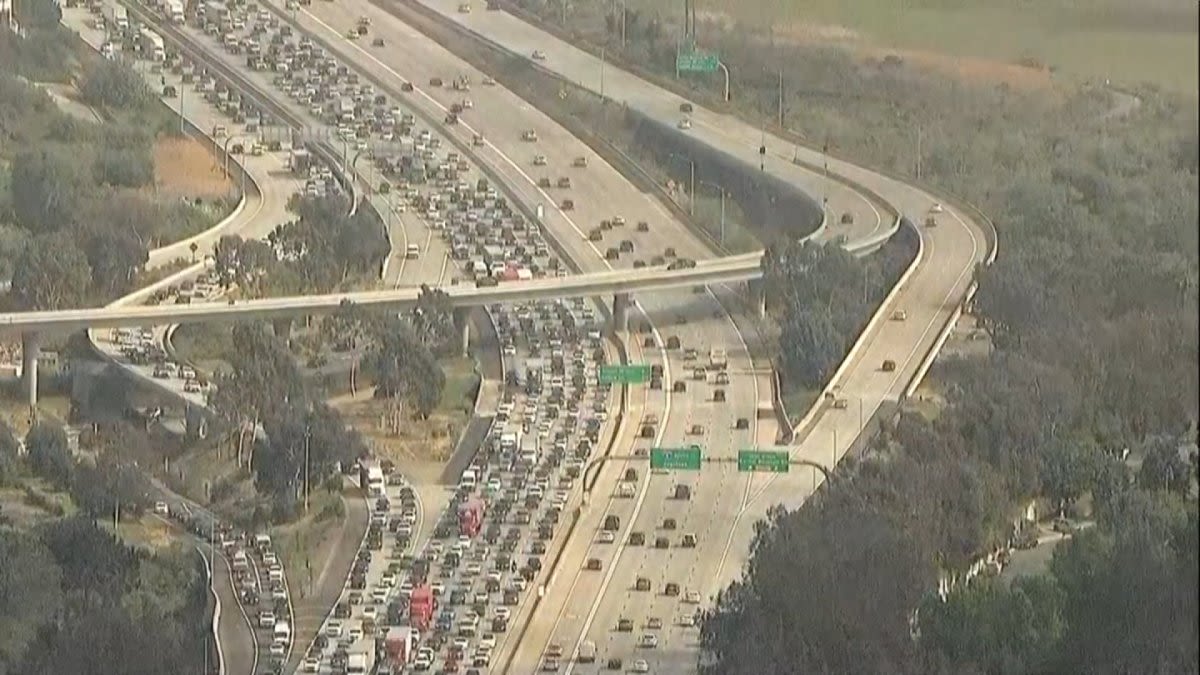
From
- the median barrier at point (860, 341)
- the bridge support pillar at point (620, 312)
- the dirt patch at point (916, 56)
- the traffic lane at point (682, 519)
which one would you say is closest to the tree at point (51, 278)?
the bridge support pillar at point (620, 312)

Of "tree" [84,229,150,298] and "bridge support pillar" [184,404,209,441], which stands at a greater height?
"tree" [84,229,150,298]

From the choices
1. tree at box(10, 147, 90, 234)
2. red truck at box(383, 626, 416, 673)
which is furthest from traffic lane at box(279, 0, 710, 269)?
red truck at box(383, 626, 416, 673)

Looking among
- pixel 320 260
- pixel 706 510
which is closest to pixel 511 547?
pixel 706 510

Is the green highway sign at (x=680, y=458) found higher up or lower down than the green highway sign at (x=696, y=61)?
lower down

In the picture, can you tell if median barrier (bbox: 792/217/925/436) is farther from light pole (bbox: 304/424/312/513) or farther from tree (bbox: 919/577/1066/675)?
tree (bbox: 919/577/1066/675)

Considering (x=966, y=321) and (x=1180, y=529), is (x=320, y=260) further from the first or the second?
(x=1180, y=529)

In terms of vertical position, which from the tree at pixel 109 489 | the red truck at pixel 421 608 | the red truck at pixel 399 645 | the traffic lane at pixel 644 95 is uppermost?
the traffic lane at pixel 644 95

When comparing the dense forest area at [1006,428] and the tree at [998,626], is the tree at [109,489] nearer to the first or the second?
the dense forest area at [1006,428]

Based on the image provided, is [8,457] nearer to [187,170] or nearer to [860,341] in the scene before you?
[187,170]
